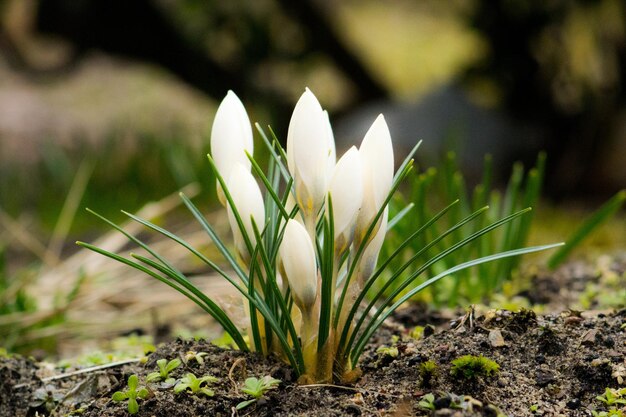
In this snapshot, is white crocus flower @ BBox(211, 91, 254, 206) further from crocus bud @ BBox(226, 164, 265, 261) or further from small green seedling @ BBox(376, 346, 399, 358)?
small green seedling @ BBox(376, 346, 399, 358)

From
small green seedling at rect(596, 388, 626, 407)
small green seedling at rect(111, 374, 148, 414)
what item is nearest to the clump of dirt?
small green seedling at rect(111, 374, 148, 414)

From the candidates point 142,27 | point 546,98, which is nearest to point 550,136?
point 546,98

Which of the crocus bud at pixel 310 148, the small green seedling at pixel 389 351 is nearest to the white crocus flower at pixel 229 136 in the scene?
the crocus bud at pixel 310 148

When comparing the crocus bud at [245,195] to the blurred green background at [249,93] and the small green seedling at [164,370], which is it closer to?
the small green seedling at [164,370]

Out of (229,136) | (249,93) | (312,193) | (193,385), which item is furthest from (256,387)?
(249,93)

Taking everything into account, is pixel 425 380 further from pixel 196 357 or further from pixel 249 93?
pixel 249 93
